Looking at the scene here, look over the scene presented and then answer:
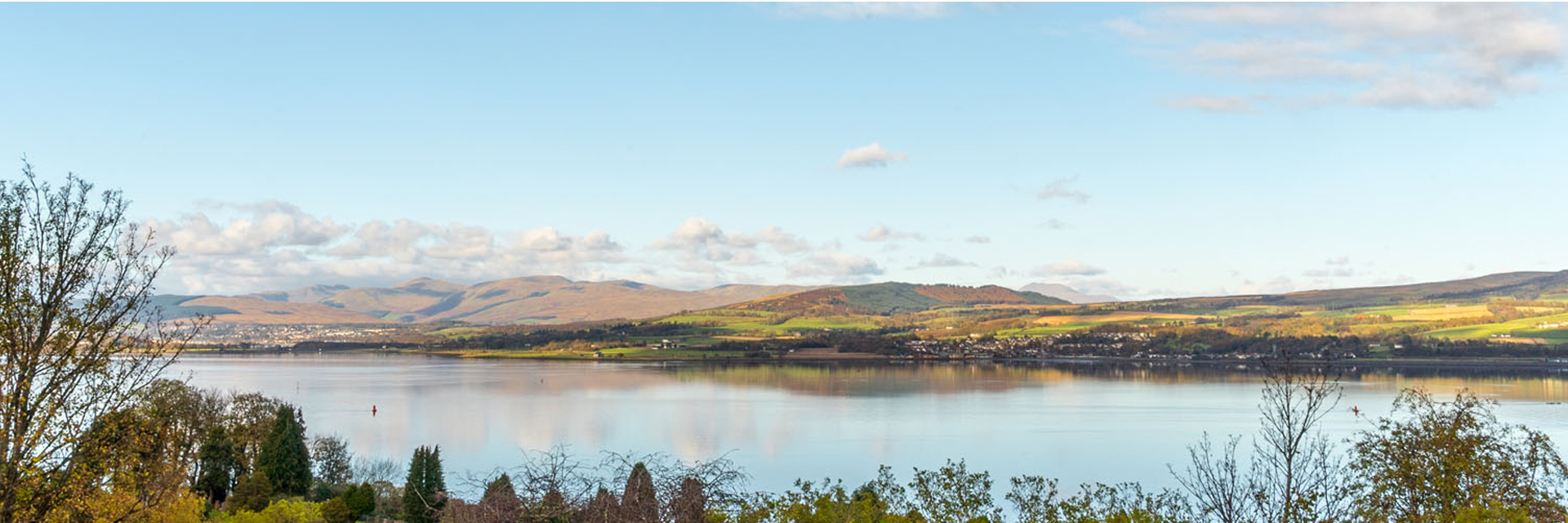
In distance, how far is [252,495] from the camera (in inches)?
1141

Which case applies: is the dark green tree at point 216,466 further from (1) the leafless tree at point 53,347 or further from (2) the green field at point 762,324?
(2) the green field at point 762,324

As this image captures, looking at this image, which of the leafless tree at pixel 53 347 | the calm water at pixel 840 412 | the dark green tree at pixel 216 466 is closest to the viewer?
the leafless tree at pixel 53 347

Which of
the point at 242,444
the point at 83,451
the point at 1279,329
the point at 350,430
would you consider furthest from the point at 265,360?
the point at 83,451

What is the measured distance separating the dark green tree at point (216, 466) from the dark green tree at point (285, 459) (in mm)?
1153

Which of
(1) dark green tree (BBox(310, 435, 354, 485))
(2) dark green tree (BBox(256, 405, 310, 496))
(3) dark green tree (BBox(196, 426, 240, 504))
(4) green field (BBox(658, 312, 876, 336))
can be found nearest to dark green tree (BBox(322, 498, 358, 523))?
(2) dark green tree (BBox(256, 405, 310, 496))

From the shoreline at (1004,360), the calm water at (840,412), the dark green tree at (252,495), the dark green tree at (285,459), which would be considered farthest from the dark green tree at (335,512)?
the shoreline at (1004,360)

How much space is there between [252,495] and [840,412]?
133 feet

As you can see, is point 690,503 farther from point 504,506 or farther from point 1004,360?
point 1004,360

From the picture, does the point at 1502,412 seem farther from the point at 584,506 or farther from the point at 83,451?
the point at 83,451

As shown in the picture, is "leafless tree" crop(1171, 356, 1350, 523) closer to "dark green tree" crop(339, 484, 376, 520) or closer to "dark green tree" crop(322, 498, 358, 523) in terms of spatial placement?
"dark green tree" crop(322, 498, 358, 523)

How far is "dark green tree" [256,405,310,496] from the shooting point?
32.6 meters

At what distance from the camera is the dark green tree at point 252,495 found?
2856 centimetres

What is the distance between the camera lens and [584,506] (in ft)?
35.6

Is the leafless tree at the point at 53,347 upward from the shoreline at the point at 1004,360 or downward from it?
upward
